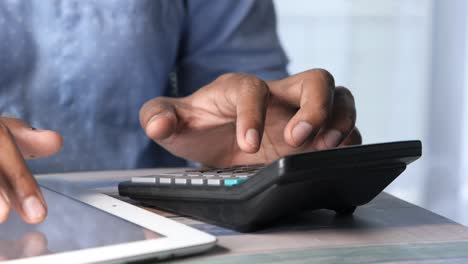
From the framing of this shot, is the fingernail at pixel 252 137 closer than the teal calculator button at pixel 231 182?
No

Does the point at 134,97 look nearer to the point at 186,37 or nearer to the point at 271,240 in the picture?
the point at 186,37

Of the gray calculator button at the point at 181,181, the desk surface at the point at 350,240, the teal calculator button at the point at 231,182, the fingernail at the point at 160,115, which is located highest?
the fingernail at the point at 160,115

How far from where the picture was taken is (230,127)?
0.71 metres

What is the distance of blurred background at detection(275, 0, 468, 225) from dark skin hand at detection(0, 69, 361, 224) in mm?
1994

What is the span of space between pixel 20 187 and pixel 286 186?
137 mm

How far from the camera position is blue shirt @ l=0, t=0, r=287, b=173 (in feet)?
2.88

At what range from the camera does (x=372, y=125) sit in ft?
9.20

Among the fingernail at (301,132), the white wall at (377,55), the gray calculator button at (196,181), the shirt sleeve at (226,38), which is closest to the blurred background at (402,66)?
the white wall at (377,55)

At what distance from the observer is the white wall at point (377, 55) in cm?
270

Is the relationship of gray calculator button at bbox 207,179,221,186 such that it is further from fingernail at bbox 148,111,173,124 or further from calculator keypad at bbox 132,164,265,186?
fingernail at bbox 148,111,173,124

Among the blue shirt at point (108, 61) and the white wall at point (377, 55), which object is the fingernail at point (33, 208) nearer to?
the blue shirt at point (108, 61)

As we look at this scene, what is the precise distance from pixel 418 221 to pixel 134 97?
A: 21.9 inches

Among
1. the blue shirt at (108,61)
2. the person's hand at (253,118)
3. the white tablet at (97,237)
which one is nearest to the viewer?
the white tablet at (97,237)

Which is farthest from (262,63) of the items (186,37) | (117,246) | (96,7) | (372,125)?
(372,125)
